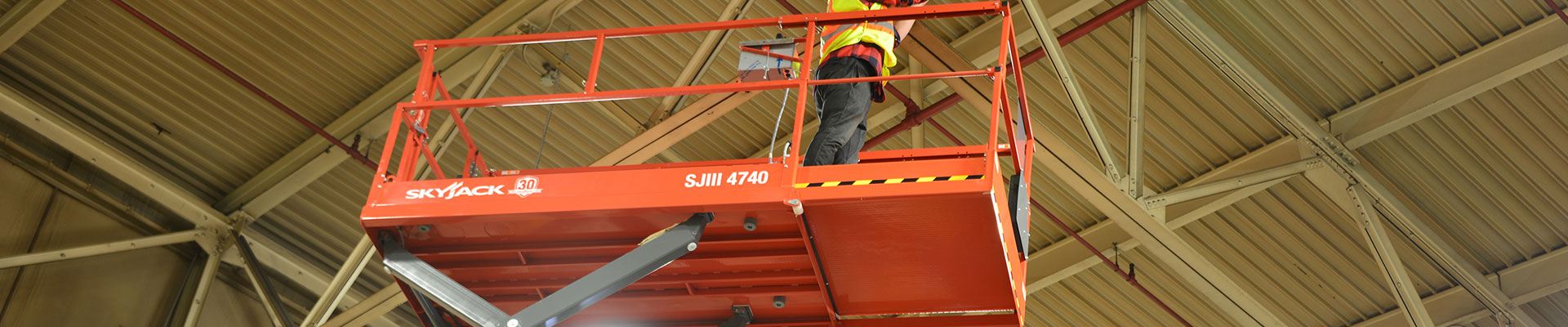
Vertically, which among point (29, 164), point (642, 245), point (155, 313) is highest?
point (29, 164)

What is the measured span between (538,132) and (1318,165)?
9138 millimetres

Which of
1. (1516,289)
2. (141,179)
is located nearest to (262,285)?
(141,179)

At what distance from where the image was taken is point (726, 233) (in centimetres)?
911

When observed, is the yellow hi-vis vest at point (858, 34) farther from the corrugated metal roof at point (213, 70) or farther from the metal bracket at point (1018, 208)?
the corrugated metal roof at point (213, 70)

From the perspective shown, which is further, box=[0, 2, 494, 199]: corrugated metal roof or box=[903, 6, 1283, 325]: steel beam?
box=[0, 2, 494, 199]: corrugated metal roof

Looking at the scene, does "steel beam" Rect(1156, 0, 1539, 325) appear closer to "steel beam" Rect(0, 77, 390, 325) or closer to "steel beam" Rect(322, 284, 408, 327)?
"steel beam" Rect(322, 284, 408, 327)

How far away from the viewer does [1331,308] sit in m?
18.3

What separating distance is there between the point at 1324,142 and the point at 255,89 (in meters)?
12.5

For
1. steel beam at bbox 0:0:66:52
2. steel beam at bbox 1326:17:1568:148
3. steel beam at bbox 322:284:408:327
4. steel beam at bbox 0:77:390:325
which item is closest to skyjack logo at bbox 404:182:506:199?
steel beam at bbox 322:284:408:327

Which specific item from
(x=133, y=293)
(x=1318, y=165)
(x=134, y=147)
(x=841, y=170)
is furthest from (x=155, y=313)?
(x=1318, y=165)

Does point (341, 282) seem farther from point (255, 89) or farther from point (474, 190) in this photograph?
point (474, 190)

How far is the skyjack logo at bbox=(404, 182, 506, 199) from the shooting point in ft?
29.4

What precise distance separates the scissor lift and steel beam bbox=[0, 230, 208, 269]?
9046 mm

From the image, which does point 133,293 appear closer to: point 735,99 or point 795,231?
point 735,99
